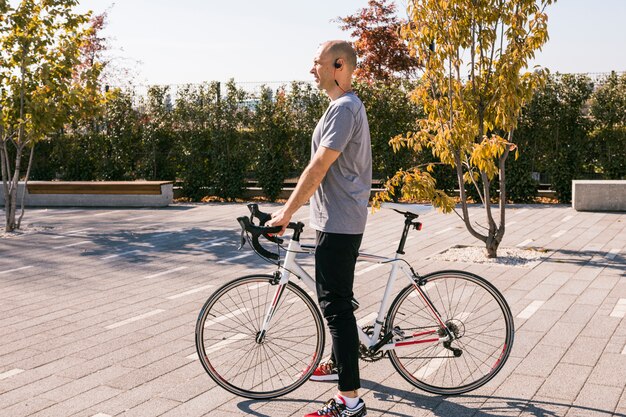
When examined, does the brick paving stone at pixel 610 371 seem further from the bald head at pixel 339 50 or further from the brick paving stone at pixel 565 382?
the bald head at pixel 339 50

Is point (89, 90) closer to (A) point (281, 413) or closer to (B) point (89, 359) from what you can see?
(B) point (89, 359)

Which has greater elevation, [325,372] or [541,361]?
[325,372]

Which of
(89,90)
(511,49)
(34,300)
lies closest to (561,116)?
(511,49)

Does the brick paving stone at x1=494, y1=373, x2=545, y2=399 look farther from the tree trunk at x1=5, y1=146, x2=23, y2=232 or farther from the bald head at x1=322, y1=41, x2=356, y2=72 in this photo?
the tree trunk at x1=5, y1=146, x2=23, y2=232

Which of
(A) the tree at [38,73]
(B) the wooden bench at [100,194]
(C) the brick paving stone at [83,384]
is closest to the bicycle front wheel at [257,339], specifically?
(C) the brick paving stone at [83,384]

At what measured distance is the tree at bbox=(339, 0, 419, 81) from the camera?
2669cm

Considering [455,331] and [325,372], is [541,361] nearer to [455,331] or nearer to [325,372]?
[455,331]

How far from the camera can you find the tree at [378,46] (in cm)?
2669

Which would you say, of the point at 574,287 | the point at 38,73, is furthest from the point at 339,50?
the point at 38,73

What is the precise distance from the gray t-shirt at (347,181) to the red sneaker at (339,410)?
3.11 ft

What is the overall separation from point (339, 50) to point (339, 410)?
194 centimetres

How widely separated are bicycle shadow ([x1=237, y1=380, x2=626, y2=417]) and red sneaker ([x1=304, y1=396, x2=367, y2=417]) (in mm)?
216

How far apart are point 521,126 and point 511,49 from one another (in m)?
7.46

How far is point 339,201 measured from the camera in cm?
387
